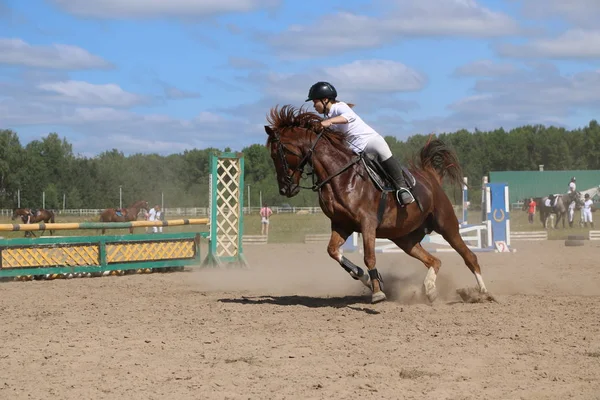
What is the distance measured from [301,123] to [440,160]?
2436mm

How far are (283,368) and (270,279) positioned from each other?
24.7 ft

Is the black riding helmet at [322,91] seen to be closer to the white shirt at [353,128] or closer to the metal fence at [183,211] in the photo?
the white shirt at [353,128]

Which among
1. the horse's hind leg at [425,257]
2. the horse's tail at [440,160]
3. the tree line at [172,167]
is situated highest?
the tree line at [172,167]

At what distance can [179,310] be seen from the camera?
357 inches

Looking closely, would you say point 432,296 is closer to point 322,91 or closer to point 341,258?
point 341,258

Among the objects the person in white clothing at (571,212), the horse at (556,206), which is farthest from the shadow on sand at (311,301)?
the person in white clothing at (571,212)

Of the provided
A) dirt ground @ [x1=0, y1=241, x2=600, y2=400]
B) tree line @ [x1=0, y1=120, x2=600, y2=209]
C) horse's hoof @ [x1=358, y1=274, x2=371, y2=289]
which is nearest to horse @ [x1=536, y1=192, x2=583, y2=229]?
tree line @ [x1=0, y1=120, x2=600, y2=209]

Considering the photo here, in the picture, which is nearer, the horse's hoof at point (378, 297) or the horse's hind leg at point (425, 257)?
the horse's hoof at point (378, 297)

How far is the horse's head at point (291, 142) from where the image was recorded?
8953mm

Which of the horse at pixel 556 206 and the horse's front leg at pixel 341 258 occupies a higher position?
the horse at pixel 556 206

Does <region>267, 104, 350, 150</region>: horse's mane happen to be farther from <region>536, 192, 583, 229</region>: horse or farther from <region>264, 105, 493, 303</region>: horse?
<region>536, 192, 583, 229</region>: horse

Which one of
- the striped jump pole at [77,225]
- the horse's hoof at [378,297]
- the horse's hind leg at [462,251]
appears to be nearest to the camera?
the horse's hoof at [378,297]

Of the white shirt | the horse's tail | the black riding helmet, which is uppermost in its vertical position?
the black riding helmet

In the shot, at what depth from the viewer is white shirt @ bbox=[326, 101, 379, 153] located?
359 inches
